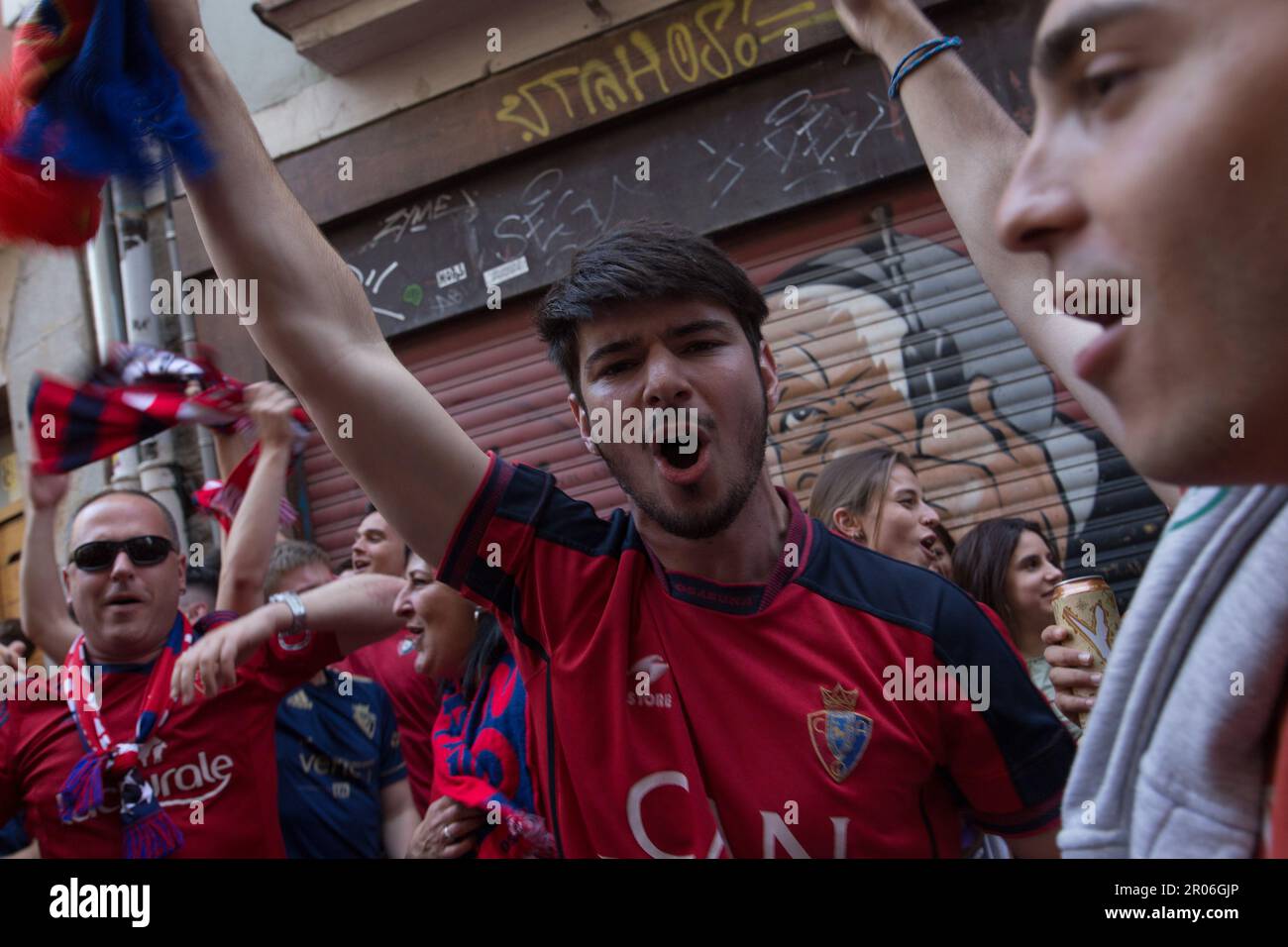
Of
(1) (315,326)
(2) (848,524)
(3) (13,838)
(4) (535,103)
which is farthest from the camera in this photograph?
(4) (535,103)

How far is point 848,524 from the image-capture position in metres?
4.07

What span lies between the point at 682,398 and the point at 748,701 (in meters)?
0.57

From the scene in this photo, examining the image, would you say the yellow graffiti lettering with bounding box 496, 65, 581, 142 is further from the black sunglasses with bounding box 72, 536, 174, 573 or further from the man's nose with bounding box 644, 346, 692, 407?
the man's nose with bounding box 644, 346, 692, 407

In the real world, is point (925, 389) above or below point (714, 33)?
below

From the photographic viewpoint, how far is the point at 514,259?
6977 millimetres

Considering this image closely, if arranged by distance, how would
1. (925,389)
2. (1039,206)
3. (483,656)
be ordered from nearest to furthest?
1. (1039,206)
2. (483,656)
3. (925,389)

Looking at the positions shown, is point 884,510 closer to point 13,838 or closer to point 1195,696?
point 1195,696

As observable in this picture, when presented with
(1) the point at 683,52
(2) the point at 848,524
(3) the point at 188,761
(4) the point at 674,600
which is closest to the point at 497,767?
(4) the point at 674,600

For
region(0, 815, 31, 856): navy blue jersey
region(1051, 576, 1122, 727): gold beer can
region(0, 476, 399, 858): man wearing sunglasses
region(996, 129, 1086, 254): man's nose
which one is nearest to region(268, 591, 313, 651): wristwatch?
region(0, 476, 399, 858): man wearing sunglasses

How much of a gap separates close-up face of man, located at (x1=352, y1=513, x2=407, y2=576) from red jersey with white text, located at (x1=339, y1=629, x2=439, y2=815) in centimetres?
41

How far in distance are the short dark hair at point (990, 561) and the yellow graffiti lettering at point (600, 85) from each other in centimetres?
388

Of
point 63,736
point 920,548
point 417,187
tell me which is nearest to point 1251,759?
point 920,548
